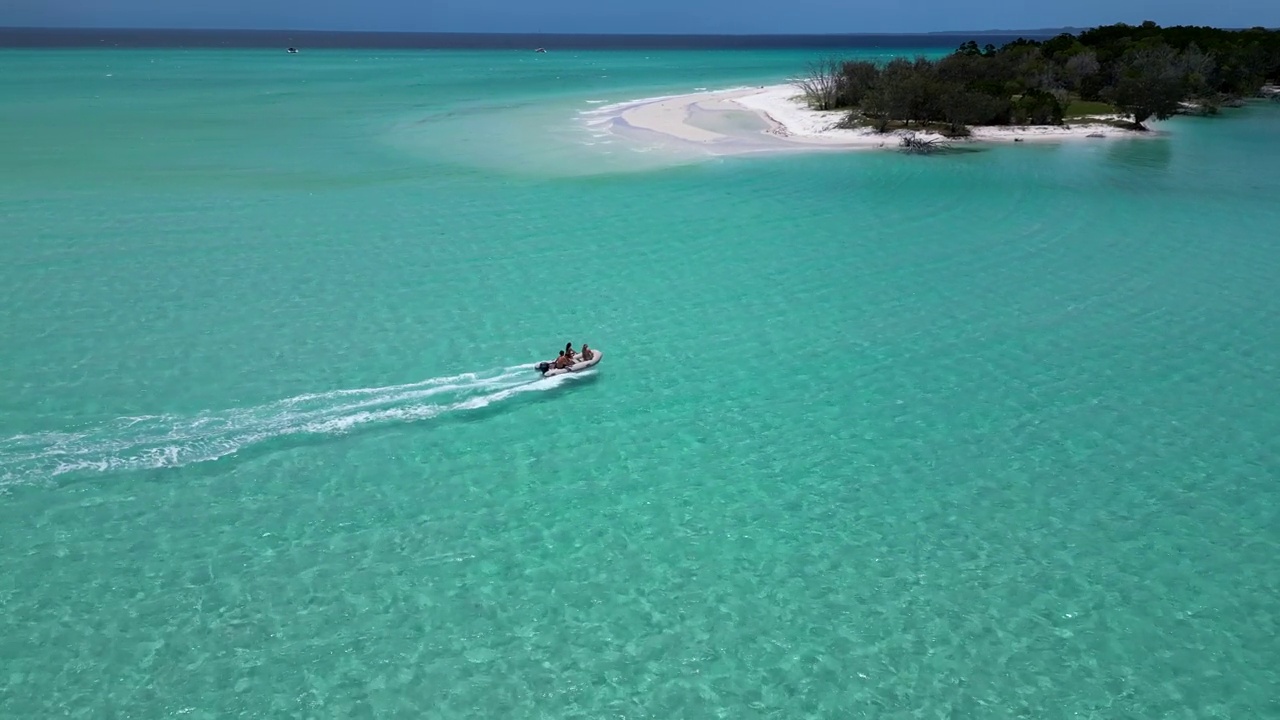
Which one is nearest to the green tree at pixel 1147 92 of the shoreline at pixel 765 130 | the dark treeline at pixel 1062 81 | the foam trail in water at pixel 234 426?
the dark treeline at pixel 1062 81

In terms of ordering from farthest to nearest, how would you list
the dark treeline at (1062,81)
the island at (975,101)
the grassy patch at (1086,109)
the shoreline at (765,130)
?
the grassy patch at (1086,109), the dark treeline at (1062,81), the island at (975,101), the shoreline at (765,130)

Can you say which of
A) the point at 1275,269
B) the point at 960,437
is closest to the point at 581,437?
the point at 960,437

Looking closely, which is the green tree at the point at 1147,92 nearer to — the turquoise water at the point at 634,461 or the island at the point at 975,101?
the island at the point at 975,101

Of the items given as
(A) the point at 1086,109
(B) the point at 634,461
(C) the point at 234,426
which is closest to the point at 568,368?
(B) the point at 634,461

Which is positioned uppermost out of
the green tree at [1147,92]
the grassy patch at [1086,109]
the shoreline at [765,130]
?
the green tree at [1147,92]

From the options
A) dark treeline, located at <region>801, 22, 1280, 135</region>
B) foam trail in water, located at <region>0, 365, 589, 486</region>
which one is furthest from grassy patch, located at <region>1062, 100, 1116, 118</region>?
foam trail in water, located at <region>0, 365, 589, 486</region>

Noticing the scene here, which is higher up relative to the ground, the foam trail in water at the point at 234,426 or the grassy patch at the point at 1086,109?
the grassy patch at the point at 1086,109
